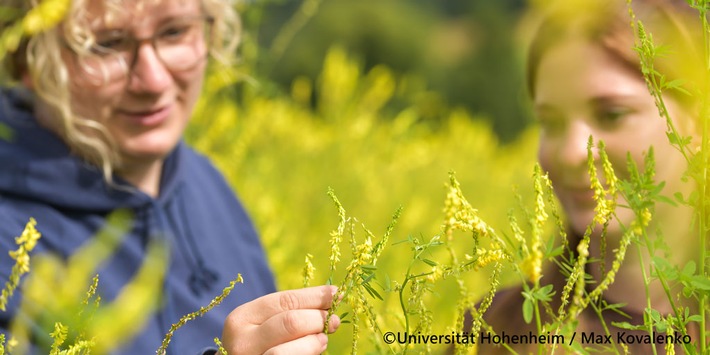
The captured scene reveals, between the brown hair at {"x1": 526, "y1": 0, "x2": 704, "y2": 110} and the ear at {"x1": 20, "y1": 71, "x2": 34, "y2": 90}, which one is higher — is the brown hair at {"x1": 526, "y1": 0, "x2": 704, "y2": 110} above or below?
above

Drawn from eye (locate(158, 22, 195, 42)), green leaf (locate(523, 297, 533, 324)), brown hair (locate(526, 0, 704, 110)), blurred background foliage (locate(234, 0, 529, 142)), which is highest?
blurred background foliage (locate(234, 0, 529, 142))

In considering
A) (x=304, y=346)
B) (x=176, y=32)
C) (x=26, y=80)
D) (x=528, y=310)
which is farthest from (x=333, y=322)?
(x=26, y=80)

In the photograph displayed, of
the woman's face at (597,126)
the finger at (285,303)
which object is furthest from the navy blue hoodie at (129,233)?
the woman's face at (597,126)

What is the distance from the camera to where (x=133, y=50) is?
205 cm

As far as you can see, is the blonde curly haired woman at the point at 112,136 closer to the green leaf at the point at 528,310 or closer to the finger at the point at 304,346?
the finger at the point at 304,346

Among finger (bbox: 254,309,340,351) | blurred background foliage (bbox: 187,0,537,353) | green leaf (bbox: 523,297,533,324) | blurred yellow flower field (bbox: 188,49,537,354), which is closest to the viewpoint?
green leaf (bbox: 523,297,533,324)

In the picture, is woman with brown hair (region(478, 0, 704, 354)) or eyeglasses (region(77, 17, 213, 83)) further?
eyeglasses (region(77, 17, 213, 83))

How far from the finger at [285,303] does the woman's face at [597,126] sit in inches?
15.8

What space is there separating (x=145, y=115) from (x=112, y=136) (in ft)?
0.29

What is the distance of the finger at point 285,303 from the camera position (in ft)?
3.39

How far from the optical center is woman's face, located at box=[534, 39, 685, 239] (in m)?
1.24

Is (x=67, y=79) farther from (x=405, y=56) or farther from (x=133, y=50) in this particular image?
(x=405, y=56)

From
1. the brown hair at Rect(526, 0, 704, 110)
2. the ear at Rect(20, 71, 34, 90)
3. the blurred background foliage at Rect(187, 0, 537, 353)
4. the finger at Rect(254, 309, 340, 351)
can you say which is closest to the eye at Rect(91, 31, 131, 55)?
the ear at Rect(20, 71, 34, 90)

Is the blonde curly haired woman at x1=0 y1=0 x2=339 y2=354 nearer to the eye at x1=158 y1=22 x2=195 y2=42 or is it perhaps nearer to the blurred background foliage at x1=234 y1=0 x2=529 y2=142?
the eye at x1=158 y1=22 x2=195 y2=42
